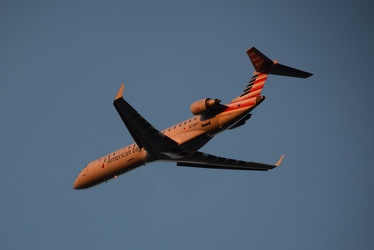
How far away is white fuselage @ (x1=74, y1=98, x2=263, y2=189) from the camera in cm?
4053

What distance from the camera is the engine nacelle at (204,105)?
40438mm

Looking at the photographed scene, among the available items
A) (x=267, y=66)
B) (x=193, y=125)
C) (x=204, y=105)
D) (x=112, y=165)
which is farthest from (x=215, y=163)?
(x=267, y=66)

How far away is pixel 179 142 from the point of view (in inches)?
1670

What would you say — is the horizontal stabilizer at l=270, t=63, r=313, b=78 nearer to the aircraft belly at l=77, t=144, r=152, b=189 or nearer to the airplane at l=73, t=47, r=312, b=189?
the airplane at l=73, t=47, r=312, b=189

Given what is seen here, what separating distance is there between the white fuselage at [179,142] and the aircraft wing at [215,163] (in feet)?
6.89

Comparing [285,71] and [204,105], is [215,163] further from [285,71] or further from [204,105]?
[285,71]

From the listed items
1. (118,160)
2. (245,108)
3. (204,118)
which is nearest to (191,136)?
(204,118)

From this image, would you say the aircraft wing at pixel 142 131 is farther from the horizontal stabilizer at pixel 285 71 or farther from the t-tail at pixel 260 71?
the horizontal stabilizer at pixel 285 71

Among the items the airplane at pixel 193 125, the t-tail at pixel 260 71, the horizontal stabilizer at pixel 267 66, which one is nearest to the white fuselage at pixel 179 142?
the airplane at pixel 193 125

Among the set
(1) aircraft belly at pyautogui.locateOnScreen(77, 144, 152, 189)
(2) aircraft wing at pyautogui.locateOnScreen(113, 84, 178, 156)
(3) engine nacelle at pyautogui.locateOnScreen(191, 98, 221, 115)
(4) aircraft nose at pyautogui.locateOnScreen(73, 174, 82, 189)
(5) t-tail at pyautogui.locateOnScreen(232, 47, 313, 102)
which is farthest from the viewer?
(4) aircraft nose at pyautogui.locateOnScreen(73, 174, 82, 189)

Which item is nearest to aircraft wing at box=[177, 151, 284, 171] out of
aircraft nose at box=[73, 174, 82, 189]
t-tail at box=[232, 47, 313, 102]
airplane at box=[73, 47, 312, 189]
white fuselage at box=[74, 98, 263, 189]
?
airplane at box=[73, 47, 312, 189]

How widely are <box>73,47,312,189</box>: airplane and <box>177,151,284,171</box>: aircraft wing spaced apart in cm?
8

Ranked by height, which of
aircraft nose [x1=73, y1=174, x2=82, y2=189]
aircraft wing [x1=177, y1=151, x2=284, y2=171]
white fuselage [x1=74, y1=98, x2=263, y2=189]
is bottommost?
aircraft wing [x1=177, y1=151, x2=284, y2=171]

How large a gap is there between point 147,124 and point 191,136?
3.18 metres
